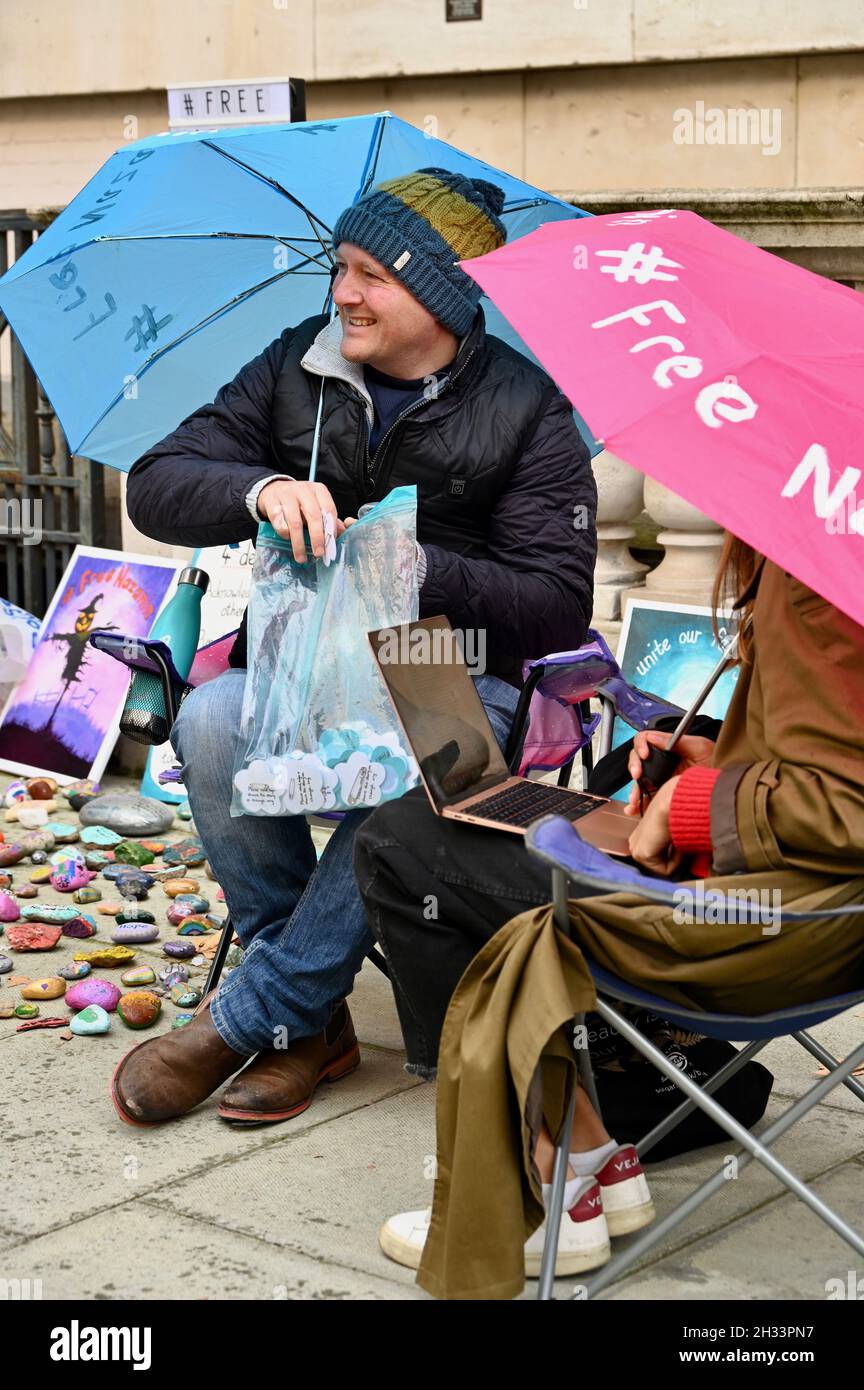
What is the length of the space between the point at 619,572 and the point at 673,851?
3.12 meters

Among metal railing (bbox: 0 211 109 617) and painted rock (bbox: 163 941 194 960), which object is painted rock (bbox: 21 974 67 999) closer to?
painted rock (bbox: 163 941 194 960)

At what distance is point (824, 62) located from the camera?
764cm

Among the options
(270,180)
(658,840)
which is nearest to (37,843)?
(270,180)

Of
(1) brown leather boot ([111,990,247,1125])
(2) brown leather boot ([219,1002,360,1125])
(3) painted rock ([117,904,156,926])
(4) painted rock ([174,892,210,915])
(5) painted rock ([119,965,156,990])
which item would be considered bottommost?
(4) painted rock ([174,892,210,915])

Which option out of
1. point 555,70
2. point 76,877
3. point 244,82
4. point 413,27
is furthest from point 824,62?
point 76,877

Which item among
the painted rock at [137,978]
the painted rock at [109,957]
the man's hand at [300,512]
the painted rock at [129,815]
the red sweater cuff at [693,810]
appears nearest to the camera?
the red sweater cuff at [693,810]

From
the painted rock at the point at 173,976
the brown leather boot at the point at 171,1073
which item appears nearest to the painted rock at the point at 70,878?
the painted rock at the point at 173,976

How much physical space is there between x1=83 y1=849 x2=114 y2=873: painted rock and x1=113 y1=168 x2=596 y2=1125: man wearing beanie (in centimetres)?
166

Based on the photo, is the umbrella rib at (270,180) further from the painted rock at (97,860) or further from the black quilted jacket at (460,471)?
the painted rock at (97,860)

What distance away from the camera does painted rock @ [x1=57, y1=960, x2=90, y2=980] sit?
13.4ft

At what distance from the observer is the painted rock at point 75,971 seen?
4.09m

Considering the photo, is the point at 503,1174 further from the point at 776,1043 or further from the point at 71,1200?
the point at 776,1043

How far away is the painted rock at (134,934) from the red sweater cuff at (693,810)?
213 centimetres

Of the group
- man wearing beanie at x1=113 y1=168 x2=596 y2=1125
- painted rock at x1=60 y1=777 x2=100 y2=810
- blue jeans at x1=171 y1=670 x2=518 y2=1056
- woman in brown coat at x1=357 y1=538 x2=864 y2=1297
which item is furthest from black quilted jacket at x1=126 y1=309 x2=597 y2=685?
painted rock at x1=60 y1=777 x2=100 y2=810
